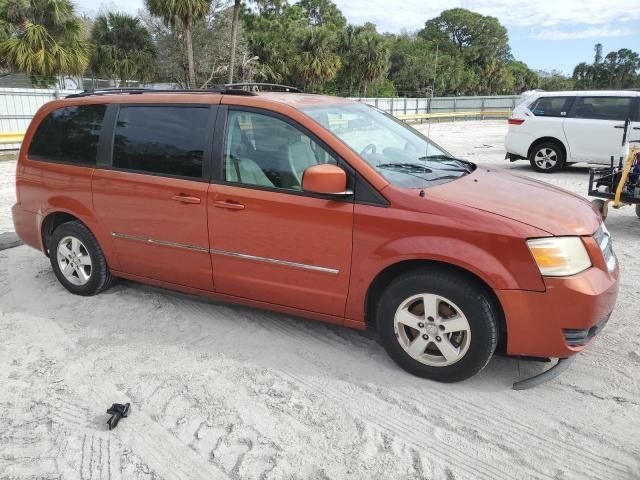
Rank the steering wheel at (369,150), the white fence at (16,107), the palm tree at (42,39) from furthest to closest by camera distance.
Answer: the palm tree at (42,39) < the white fence at (16,107) < the steering wheel at (369,150)

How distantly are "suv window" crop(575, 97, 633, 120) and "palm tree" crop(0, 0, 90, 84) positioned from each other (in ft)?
55.6

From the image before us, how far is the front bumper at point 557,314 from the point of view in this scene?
2.94 meters

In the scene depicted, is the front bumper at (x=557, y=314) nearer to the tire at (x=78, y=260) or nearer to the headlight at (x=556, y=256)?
the headlight at (x=556, y=256)

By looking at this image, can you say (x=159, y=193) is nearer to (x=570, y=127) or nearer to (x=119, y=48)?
(x=570, y=127)

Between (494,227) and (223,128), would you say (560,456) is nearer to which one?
(494,227)

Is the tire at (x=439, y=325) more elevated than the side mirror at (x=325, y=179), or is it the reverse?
the side mirror at (x=325, y=179)

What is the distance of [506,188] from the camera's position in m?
3.58

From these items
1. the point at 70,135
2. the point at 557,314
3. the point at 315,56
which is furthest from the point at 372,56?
the point at 557,314

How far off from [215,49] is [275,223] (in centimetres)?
3288

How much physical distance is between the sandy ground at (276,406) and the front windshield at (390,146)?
123 centimetres

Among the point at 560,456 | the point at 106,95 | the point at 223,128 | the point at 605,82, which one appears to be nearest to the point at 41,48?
the point at 106,95

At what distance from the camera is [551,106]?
36.9ft

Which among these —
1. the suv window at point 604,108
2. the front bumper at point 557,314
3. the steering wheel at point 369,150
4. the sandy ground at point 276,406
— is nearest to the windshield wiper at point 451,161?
the steering wheel at point 369,150

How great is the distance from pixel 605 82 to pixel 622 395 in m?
88.5
